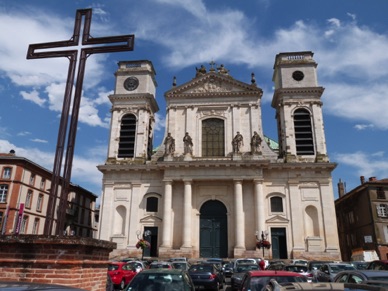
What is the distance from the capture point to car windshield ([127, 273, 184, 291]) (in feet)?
25.7

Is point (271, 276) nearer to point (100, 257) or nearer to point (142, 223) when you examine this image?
point (100, 257)

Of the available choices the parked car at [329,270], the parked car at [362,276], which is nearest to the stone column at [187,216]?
the parked car at [329,270]

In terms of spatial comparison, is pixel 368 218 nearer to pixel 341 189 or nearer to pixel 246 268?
pixel 341 189

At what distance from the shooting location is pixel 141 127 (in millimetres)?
36938

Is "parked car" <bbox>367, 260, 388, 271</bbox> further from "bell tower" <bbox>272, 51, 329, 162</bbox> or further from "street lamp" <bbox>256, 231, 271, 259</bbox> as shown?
"bell tower" <bbox>272, 51, 329, 162</bbox>

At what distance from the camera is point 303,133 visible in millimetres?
35594

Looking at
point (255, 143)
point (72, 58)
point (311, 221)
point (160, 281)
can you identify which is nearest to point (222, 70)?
point (255, 143)

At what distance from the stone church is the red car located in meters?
14.1

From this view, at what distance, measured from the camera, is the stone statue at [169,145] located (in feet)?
112

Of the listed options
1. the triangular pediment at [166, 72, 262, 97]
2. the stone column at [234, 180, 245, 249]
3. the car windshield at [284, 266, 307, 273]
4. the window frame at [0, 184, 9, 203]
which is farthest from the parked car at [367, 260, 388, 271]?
the window frame at [0, 184, 9, 203]

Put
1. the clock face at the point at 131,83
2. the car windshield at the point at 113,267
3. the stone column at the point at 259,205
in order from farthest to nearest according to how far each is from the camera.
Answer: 1. the clock face at the point at 131,83
2. the stone column at the point at 259,205
3. the car windshield at the point at 113,267

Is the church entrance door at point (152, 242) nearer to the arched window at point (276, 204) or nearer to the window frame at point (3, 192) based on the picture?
the arched window at point (276, 204)

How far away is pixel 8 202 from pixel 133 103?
16.3 metres

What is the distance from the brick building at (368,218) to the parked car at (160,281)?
2976 centimetres
